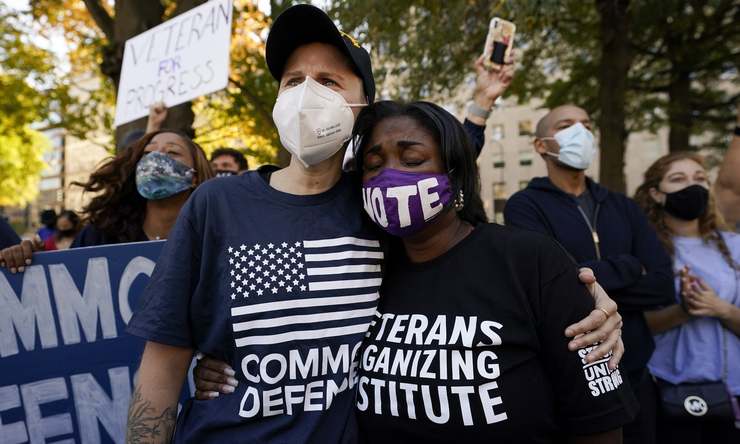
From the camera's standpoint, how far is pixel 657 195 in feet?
11.1

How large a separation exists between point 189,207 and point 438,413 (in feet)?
3.18

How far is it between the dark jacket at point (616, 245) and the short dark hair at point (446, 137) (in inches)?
38.3

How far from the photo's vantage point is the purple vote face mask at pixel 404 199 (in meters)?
1.81

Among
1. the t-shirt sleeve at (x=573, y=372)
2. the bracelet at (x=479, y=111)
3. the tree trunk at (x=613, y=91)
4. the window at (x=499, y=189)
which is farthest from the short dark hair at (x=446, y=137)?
the window at (x=499, y=189)

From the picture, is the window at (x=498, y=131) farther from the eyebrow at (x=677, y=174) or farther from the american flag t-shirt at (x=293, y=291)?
the american flag t-shirt at (x=293, y=291)

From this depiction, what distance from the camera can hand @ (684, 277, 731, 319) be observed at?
9.60 ft

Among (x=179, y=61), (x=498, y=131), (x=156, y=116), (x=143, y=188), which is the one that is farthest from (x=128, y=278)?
(x=498, y=131)

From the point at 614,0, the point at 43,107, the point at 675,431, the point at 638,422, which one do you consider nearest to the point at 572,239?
the point at 638,422

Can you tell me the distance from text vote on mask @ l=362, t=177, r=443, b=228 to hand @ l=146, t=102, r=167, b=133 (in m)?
2.14

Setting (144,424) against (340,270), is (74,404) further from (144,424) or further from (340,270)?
(340,270)

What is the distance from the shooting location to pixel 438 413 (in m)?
1.69

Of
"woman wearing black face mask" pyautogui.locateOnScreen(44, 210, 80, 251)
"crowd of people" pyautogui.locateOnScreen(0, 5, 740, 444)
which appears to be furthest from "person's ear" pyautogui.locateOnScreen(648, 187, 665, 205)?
"woman wearing black face mask" pyautogui.locateOnScreen(44, 210, 80, 251)

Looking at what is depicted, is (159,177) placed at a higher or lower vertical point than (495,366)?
higher

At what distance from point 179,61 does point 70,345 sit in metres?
2.01
